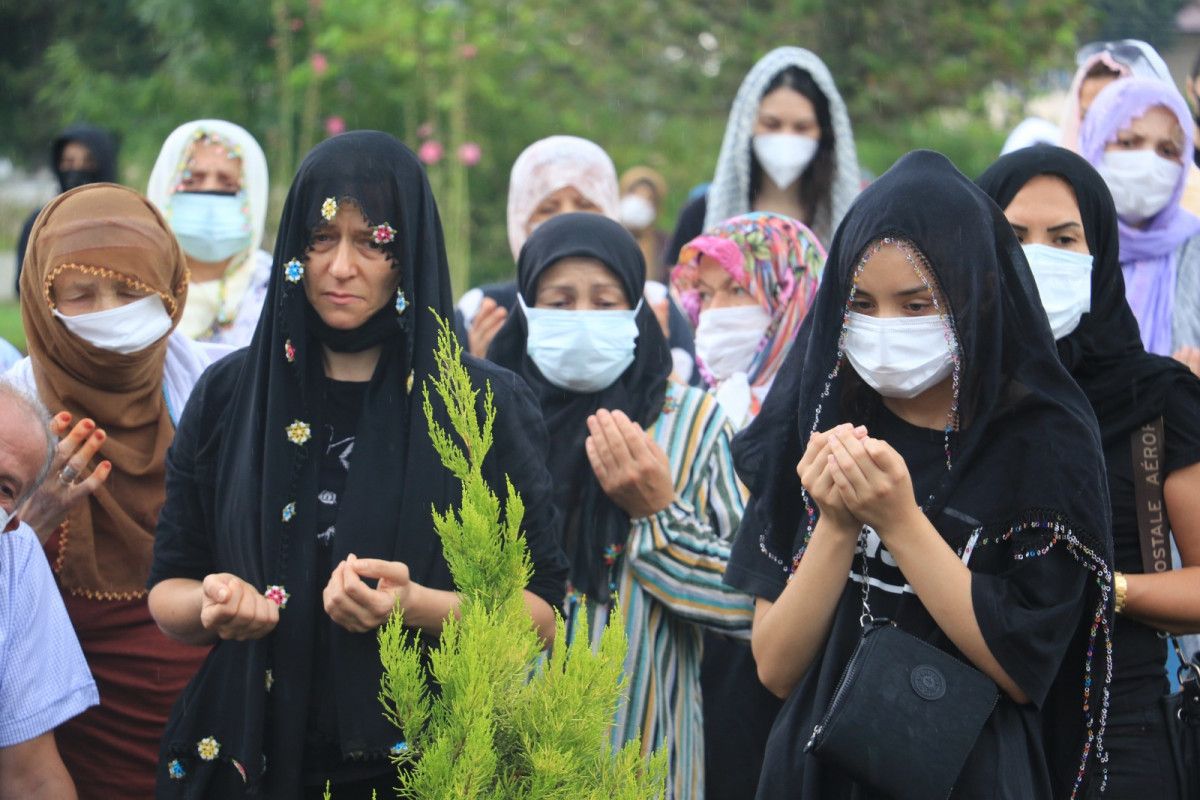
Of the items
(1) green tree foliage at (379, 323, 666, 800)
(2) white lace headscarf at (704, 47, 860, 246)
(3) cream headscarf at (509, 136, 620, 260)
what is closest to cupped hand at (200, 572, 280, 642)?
(1) green tree foliage at (379, 323, 666, 800)

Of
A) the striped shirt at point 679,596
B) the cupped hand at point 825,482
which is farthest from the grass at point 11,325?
the cupped hand at point 825,482

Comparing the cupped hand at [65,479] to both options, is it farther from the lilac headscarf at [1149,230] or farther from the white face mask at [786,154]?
the white face mask at [786,154]

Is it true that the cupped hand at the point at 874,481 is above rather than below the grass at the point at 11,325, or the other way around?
above

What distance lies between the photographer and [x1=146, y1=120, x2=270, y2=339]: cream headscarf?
208 inches

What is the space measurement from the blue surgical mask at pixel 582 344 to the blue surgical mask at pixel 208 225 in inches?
68.4

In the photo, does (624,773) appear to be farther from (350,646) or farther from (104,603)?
(104,603)

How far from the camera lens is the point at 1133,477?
314 cm

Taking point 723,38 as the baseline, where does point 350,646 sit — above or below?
below

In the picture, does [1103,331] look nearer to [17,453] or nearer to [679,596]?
[679,596]

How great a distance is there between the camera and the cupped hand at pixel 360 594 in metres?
2.78

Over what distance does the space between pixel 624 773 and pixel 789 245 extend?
9.44 feet

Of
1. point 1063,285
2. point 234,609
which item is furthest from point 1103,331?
point 234,609

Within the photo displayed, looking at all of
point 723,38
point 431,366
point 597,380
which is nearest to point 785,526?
point 431,366

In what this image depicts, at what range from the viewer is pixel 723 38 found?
45.3ft
